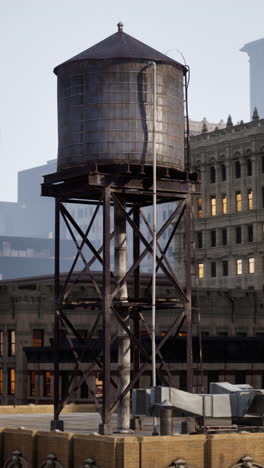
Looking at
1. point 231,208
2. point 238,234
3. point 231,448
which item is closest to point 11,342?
point 231,208

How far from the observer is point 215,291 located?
4055 inches

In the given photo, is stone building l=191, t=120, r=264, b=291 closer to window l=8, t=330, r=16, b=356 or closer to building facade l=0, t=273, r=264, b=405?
building facade l=0, t=273, r=264, b=405

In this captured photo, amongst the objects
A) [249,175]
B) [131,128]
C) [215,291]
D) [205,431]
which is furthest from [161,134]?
[249,175]

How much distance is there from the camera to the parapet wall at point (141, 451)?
117 ft

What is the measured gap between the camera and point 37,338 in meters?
90.4

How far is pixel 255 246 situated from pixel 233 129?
1407cm

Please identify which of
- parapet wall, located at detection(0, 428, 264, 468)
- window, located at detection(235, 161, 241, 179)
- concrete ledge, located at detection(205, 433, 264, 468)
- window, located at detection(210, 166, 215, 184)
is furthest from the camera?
window, located at detection(210, 166, 215, 184)

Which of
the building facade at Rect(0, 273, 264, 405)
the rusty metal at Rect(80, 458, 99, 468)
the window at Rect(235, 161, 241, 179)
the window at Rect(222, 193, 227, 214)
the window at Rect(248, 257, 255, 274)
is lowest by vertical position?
the rusty metal at Rect(80, 458, 99, 468)

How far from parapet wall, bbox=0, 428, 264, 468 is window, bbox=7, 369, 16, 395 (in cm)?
4919

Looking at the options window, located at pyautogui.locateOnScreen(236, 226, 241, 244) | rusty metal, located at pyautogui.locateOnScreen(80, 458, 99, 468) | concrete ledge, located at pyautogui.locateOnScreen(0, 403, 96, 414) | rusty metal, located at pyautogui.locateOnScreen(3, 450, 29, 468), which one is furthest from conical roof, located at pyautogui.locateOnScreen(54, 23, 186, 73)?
window, located at pyautogui.locateOnScreen(236, 226, 241, 244)

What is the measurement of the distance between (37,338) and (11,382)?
4.02 metres

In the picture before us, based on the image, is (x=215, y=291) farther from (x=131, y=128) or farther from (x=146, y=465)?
(x=146, y=465)

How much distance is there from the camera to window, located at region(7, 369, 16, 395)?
8925 cm

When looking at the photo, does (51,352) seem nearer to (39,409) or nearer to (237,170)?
(39,409)
